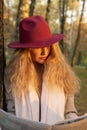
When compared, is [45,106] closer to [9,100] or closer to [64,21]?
[9,100]

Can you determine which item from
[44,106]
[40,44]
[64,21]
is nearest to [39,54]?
[40,44]

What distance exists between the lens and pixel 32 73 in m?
2.77

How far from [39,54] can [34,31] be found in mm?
170

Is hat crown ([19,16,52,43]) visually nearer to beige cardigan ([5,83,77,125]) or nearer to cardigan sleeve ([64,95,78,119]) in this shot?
beige cardigan ([5,83,77,125])

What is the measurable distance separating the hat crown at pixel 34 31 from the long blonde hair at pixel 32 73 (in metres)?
0.09

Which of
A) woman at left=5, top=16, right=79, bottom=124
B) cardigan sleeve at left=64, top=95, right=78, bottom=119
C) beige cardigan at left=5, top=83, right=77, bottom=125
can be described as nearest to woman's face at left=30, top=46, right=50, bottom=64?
woman at left=5, top=16, right=79, bottom=124

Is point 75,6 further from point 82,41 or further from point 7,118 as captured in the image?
point 7,118

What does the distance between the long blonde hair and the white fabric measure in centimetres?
6

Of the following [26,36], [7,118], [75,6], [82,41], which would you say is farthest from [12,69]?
[82,41]

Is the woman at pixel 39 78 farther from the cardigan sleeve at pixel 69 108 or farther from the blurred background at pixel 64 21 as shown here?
the blurred background at pixel 64 21

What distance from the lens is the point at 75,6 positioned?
27594 millimetres

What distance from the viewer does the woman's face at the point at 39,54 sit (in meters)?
2.70

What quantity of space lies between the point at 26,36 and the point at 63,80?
0.42 metres

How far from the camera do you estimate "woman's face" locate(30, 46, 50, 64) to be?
270cm
